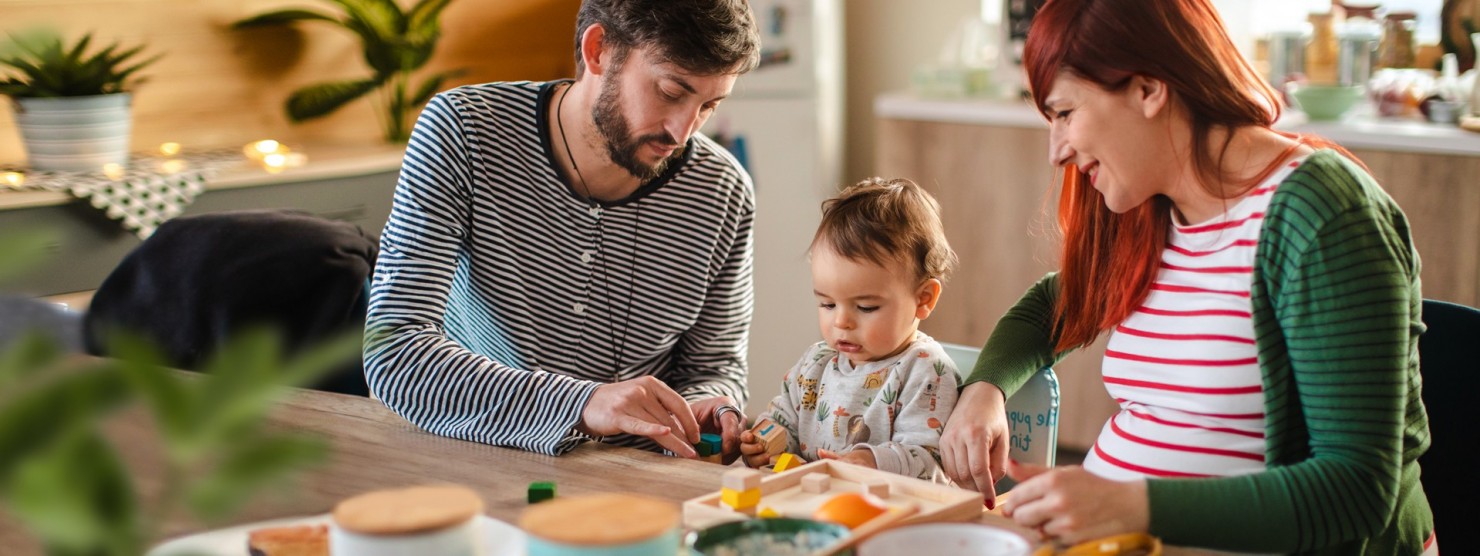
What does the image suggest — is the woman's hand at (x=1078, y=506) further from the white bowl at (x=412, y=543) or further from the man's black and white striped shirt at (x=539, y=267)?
the man's black and white striped shirt at (x=539, y=267)

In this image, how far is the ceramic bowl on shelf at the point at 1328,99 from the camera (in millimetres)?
3164

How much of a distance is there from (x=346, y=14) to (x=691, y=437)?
2.64 meters

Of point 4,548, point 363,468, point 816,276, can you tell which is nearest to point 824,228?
point 816,276

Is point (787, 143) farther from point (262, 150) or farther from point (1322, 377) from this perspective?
point (1322, 377)

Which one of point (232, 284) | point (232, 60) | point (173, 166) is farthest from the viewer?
point (232, 60)

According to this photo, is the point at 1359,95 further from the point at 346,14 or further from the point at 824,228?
the point at 346,14

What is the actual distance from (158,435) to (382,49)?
10.8 feet

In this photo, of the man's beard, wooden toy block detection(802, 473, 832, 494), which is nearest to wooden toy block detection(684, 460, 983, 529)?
wooden toy block detection(802, 473, 832, 494)

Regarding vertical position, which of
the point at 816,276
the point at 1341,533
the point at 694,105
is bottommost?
the point at 1341,533

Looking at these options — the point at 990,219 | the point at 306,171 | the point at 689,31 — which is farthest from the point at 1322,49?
the point at 306,171

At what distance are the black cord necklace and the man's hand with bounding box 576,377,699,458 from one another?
35 centimetres

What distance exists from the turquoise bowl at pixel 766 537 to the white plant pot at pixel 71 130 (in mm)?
2448

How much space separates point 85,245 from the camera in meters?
2.85

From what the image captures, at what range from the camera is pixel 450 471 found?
4.46 ft
